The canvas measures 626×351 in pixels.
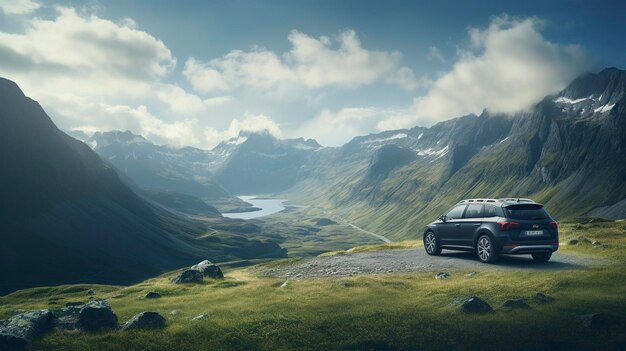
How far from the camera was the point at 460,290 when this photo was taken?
19.5m

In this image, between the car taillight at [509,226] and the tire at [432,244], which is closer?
the car taillight at [509,226]

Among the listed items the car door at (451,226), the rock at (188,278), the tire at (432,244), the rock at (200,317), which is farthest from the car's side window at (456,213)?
the rock at (188,278)

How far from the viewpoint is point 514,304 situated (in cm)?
1705

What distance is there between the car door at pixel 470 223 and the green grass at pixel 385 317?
11.5 ft

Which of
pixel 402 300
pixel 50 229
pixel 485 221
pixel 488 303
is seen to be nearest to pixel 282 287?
pixel 402 300

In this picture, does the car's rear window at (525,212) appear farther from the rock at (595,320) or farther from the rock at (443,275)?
the rock at (595,320)

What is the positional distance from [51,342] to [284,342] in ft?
26.5

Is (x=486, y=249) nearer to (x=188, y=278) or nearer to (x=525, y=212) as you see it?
(x=525, y=212)

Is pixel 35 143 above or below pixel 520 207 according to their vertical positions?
above

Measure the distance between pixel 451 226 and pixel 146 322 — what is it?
63.4ft

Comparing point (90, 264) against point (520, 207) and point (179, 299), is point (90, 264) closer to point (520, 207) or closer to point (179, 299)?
point (179, 299)

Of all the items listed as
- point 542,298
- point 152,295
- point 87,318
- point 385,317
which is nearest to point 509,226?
point 542,298

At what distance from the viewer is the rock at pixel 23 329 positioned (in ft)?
44.7

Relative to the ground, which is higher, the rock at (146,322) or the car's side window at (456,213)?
the car's side window at (456,213)
